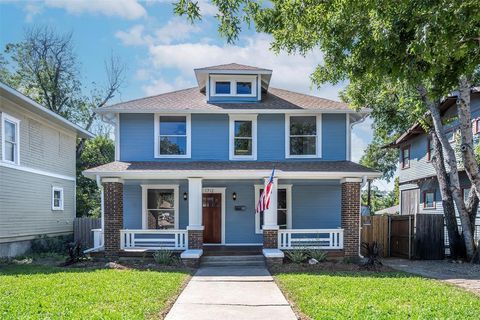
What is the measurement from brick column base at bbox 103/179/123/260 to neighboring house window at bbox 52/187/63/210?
20.0 ft

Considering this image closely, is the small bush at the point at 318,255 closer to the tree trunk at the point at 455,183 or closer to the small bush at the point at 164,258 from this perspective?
the small bush at the point at 164,258

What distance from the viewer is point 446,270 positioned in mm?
11516

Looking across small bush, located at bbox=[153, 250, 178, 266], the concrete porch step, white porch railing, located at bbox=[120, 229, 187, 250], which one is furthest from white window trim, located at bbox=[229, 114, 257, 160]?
small bush, located at bbox=[153, 250, 178, 266]

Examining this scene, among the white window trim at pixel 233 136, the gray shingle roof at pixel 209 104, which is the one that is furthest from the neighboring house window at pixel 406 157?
the white window trim at pixel 233 136

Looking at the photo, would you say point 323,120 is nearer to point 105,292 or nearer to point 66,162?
point 105,292

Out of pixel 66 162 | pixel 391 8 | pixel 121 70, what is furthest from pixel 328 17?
pixel 121 70

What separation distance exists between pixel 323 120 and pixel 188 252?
6841mm

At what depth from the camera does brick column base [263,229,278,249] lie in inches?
481

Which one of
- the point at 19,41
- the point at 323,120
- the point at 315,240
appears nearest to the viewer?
the point at 315,240

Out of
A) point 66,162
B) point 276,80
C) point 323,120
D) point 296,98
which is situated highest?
point 276,80

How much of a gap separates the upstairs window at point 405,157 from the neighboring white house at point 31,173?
59.9ft

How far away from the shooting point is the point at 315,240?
12.4 m

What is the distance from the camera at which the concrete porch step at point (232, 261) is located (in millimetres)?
11906

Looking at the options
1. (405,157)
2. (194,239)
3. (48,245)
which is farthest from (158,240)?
(405,157)
